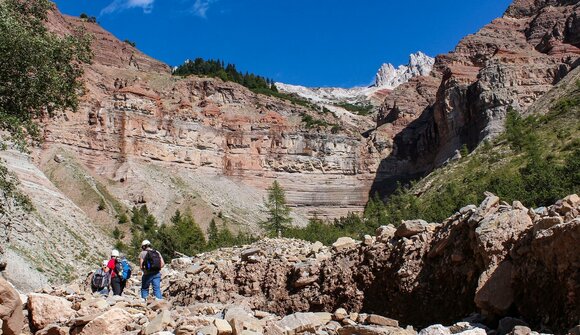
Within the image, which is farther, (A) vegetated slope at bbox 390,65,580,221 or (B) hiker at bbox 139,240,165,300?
(A) vegetated slope at bbox 390,65,580,221

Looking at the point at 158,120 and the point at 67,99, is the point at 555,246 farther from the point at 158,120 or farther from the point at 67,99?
the point at 158,120

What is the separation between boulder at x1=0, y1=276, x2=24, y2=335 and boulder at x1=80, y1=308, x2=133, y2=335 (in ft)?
3.69

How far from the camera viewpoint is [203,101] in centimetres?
11056

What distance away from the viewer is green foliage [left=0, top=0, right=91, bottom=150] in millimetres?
16484

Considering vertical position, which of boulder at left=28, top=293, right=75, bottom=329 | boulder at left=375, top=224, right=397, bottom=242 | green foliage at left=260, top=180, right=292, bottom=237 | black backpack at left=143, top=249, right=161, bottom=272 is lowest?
boulder at left=28, top=293, right=75, bottom=329

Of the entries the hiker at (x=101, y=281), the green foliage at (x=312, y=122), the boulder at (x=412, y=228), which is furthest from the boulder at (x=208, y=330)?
the green foliage at (x=312, y=122)

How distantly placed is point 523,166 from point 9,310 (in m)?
54.5

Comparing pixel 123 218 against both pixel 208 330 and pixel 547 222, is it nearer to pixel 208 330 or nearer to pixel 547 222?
pixel 208 330

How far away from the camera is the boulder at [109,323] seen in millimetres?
9430

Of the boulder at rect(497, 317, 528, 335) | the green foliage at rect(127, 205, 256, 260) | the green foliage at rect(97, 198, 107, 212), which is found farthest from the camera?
the green foliage at rect(97, 198, 107, 212)

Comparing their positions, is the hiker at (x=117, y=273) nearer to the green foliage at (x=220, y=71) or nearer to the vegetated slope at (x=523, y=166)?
the vegetated slope at (x=523, y=166)

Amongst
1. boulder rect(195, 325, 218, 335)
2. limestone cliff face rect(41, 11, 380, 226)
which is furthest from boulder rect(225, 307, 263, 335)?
limestone cliff face rect(41, 11, 380, 226)

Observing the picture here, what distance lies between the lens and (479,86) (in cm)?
9062

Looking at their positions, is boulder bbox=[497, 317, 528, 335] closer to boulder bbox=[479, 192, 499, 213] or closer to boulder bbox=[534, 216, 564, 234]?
boulder bbox=[534, 216, 564, 234]
